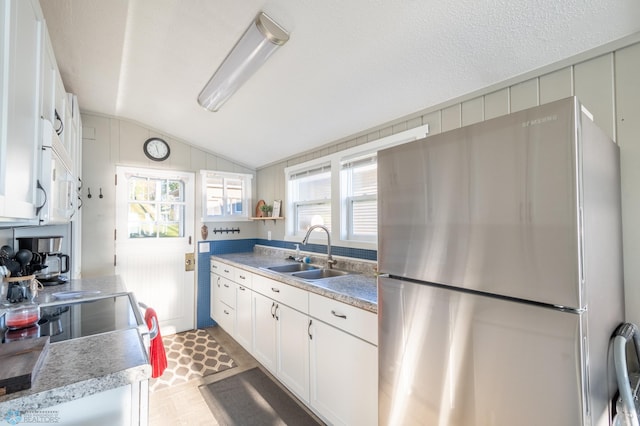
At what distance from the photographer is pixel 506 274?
861 millimetres

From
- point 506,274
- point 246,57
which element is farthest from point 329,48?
point 506,274

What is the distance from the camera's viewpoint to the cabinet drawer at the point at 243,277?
2764 millimetres

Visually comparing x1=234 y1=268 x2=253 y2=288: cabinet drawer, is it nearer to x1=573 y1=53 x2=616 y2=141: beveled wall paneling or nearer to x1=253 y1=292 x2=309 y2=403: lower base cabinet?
x1=253 y1=292 x2=309 y2=403: lower base cabinet

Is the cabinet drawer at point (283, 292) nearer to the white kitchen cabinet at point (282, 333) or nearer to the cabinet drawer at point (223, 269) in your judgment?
the white kitchen cabinet at point (282, 333)

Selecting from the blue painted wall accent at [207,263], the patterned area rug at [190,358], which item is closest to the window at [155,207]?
the blue painted wall accent at [207,263]

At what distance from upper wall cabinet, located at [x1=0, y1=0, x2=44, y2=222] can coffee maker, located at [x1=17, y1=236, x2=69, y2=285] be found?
3.83 ft

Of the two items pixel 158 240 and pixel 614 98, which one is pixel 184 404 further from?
pixel 614 98

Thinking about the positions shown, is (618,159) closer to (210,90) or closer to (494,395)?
(494,395)

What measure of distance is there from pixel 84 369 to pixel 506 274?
53.2 inches

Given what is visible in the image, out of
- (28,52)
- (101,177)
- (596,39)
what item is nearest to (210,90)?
(28,52)

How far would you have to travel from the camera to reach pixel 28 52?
0.98m

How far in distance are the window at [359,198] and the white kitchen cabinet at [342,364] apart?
841mm

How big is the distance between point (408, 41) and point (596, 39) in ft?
2.60

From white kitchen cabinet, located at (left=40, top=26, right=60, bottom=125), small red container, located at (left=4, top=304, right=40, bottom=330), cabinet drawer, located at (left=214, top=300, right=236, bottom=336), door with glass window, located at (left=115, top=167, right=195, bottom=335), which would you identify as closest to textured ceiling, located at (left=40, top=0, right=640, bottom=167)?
white kitchen cabinet, located at (left=40, top=26, right=60, bottom=125)
